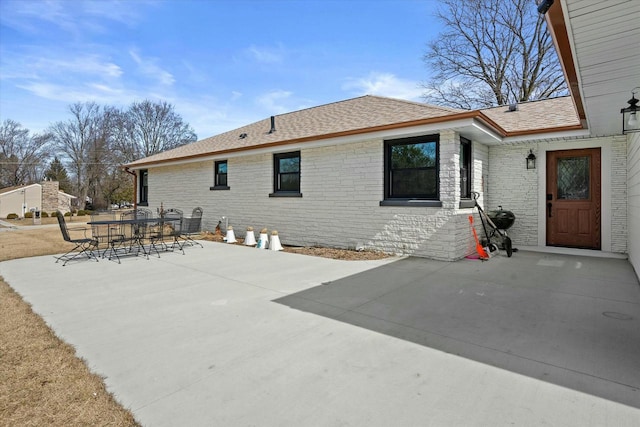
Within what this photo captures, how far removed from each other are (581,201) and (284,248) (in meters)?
7.43

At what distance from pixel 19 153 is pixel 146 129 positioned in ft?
57.9

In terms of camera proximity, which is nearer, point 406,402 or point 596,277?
point 406,402

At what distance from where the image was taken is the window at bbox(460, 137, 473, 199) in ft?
24.7

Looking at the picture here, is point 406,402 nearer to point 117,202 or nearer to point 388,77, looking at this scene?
point 388,77

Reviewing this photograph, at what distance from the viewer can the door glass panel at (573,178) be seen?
7.91 m

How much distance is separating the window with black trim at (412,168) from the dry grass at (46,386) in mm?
6429

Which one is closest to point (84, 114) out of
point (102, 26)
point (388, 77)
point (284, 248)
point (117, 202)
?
A: point (117, 202)

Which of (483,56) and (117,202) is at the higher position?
(483,56)

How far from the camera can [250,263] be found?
22.7 ft

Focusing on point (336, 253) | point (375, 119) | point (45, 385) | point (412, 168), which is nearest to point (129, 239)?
point (336, 253)

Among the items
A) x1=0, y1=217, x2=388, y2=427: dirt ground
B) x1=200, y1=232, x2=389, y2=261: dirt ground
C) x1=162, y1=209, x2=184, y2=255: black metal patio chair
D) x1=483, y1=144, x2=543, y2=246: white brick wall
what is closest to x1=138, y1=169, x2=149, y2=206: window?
x1=162, y1=209, x2=184, y2=255: black metal patio chair

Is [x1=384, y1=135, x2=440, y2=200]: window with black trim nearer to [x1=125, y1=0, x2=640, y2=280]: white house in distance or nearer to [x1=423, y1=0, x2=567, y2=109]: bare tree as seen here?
[x1=125, y1=0, x2=640, y2=280]: white house in distance

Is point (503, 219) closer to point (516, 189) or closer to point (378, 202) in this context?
point (516, 189)

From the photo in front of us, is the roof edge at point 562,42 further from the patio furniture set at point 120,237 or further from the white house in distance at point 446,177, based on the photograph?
the patio furniture set at point 120,237
